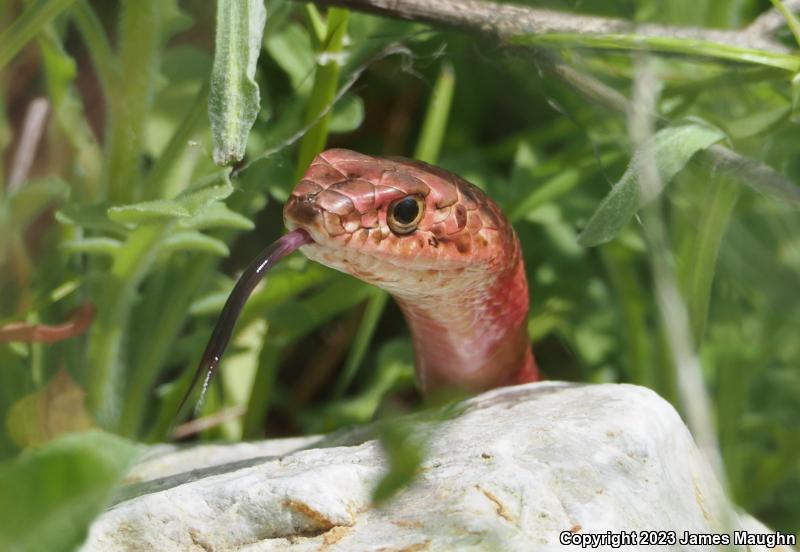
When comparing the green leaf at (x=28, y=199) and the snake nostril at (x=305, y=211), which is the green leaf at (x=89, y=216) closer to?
the green leaf at (x=28, y=199)

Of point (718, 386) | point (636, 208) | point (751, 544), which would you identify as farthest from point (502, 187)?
point (751, 544)

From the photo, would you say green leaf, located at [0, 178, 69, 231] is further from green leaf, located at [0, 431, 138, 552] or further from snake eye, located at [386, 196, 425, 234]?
green leaf, located at [0, 431, 138, 552]

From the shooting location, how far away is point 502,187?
1.92 m

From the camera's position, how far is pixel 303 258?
1686 mm

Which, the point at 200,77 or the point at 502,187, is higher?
the point at 200,77

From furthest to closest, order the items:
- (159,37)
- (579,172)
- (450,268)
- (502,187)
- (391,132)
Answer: (391,132)
(502,187)
(579,172)
(159,37)
(450,268)

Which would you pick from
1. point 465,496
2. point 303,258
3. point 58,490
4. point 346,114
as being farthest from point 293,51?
point 58,490

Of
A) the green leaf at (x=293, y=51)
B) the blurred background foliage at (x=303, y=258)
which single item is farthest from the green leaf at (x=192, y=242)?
the green leaf at (x=293, y=51)

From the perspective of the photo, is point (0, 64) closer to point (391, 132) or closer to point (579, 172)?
point (579, 172)

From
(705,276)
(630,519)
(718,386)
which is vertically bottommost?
(718,386)

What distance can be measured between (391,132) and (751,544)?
4.68 ft

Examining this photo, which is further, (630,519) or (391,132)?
(391,132)

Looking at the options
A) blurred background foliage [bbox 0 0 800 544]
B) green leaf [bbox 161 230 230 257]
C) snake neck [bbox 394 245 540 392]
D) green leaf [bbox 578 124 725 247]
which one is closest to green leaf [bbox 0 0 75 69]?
blurred background foliage [bbox 0 0 800 544]

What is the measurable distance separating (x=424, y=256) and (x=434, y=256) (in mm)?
19
